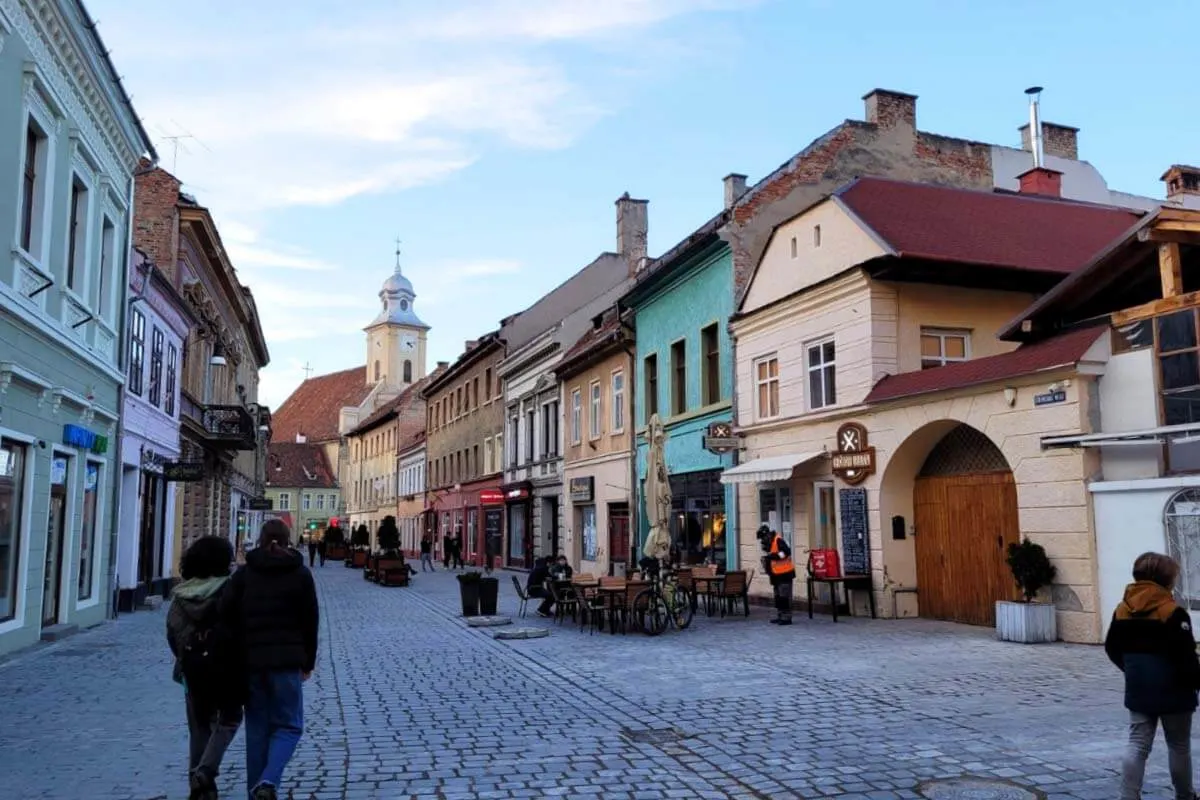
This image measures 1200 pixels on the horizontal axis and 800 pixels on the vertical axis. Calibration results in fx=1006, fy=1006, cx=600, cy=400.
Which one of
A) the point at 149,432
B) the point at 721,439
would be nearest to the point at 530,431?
the point at 721,439

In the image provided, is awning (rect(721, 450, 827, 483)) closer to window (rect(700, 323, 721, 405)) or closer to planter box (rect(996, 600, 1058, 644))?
window (rect(700, 323, 721, 405))

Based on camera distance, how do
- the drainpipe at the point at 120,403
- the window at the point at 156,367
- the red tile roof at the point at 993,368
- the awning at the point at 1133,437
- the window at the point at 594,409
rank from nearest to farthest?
1. the awning at the point at 1133,437
2. the red tile roof at the point at 993,368
3. the drainpipe at the point at 120,403
4. the window at the point at 156,367
5. the window at the point at 594,409

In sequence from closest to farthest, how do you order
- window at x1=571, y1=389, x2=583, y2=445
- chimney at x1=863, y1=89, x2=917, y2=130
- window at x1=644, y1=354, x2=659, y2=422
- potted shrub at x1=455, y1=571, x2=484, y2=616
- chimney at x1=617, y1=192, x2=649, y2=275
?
potted shrub at x1=455, y1=571, x2=484, y2=616, chimney at x1=863, y1=89, x2=917, y2=130, window at x1=644, y1=354, x2=659, y2=422, window at x1=571, y1=389, x2=583, y2=445, chimney at x1=617, y1=192, x2=649, y2=275

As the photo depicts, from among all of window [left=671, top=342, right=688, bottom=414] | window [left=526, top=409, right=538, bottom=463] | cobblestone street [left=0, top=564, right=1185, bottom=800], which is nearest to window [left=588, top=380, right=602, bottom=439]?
window [left=671, top=342, right=688, bottom=414]

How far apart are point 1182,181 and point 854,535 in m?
15.8

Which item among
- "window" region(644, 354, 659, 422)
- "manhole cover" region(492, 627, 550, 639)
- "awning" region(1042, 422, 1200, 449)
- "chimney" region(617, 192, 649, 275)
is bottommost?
"manhole cover" region(492, 627, 550, 639)

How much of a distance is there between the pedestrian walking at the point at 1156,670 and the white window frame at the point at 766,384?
1399 centimetres

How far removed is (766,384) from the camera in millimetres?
20125

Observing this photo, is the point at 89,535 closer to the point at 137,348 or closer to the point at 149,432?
the point at 137,348

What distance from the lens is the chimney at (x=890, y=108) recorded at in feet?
72.7

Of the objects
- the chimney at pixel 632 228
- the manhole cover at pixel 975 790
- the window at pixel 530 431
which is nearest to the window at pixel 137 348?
the manhole cover at pixel 975 790

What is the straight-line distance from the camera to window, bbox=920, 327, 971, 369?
56.1 feet

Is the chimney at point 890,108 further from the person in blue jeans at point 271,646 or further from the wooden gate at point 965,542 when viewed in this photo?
the person in blue jeans at point 271,646

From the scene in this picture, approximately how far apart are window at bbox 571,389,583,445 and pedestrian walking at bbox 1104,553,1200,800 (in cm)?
2606
